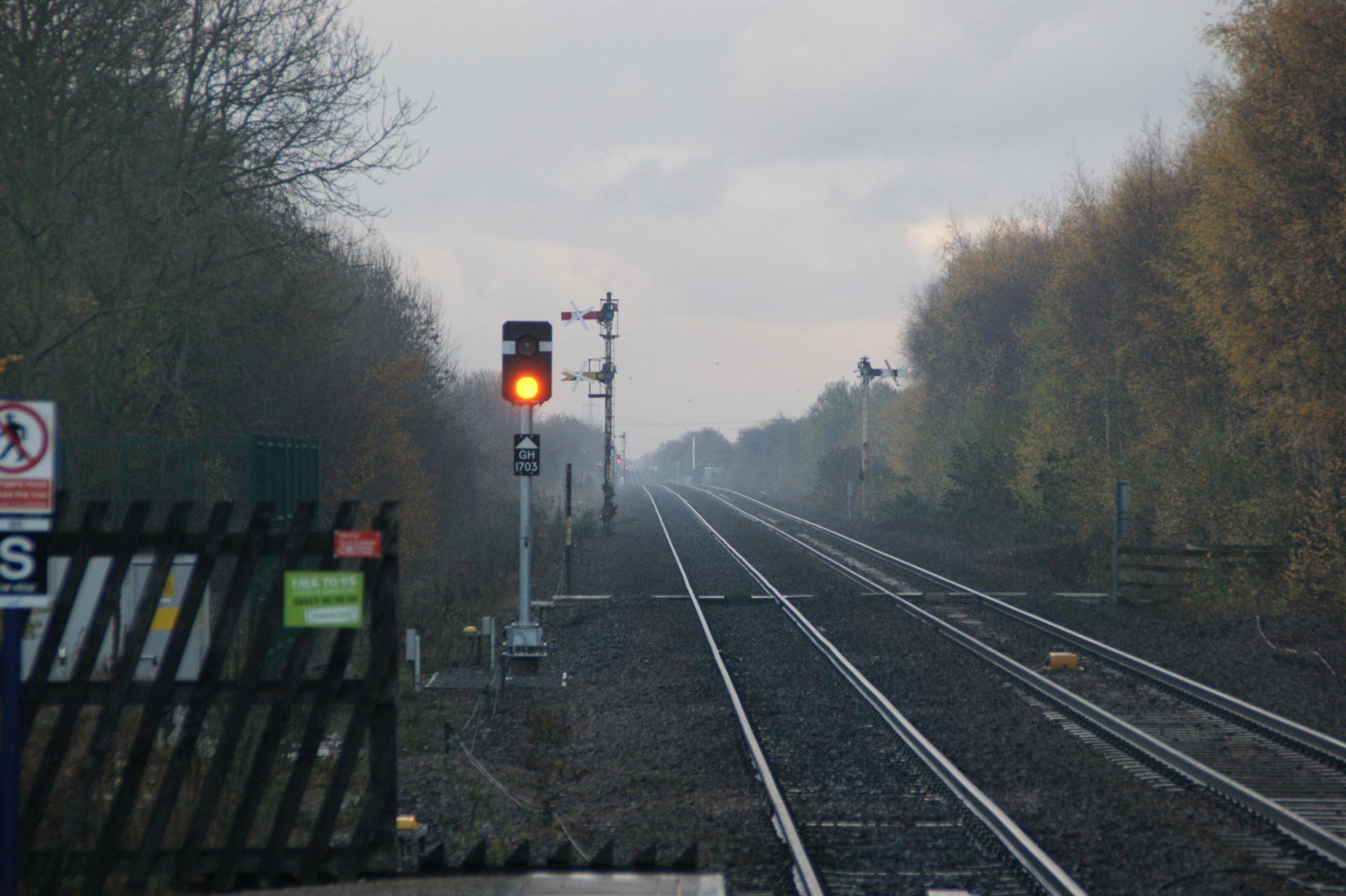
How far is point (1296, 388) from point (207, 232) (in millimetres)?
17765

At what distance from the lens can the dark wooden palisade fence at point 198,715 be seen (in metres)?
4.82

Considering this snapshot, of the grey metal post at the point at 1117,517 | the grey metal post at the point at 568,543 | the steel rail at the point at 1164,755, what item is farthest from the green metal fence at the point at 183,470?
the grey metal post at the point at 1117,517

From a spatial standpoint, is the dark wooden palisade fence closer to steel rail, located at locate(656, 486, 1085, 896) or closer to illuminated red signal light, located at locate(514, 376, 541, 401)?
steel rail, located at locate(656, 486, 1085, 896)

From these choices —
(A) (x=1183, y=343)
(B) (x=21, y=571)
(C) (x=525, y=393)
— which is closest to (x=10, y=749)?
(B) (x=21, y=571)

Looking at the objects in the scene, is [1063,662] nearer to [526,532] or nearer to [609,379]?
[526,532]

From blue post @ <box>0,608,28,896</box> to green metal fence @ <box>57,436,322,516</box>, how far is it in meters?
6.57

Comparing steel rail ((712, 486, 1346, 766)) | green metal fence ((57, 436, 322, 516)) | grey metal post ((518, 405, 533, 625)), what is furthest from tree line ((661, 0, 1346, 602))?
green metal fence ((57, 436, 322, 516))

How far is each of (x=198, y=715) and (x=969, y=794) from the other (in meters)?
4.88

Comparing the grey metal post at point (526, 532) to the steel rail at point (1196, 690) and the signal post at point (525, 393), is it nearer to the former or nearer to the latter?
the signal post at point (525, 393)

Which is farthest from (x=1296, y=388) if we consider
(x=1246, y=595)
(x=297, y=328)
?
(x=297, y=328)

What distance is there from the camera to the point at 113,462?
44.9 feet

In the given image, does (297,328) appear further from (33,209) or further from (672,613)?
(672,613)

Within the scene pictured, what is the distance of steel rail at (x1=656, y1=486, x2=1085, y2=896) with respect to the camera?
5770 millimetres

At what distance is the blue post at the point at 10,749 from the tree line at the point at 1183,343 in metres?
16.6
